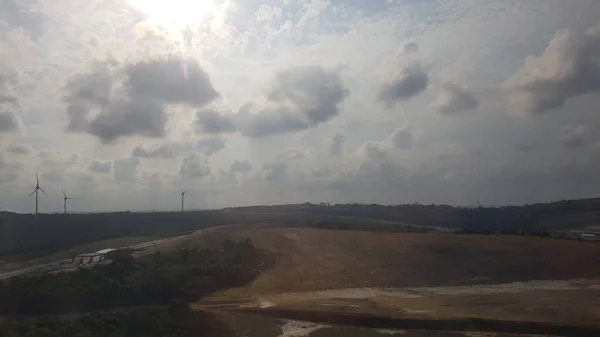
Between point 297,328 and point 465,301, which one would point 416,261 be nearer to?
point 465,301

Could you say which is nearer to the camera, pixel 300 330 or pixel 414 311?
pixel 300 330

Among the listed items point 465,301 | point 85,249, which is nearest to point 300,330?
point 465,301

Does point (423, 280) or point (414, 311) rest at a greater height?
point (423, 280)

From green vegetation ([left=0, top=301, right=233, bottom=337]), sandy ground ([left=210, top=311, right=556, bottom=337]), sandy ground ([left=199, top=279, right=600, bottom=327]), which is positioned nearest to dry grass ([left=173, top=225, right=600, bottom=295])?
sandy ground ([left=199, top=279, right=600, bottom=327])

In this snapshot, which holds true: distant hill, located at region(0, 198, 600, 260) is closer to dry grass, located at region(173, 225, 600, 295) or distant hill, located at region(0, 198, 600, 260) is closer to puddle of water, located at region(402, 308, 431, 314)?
dry grass, located at region(173, 225, 600, 295)

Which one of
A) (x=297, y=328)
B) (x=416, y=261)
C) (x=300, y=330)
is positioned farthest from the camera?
(x=416, y=261)

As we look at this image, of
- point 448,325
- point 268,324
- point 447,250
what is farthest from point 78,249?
point 448,325

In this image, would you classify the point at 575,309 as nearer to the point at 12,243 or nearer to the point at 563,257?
the point at 563,257
